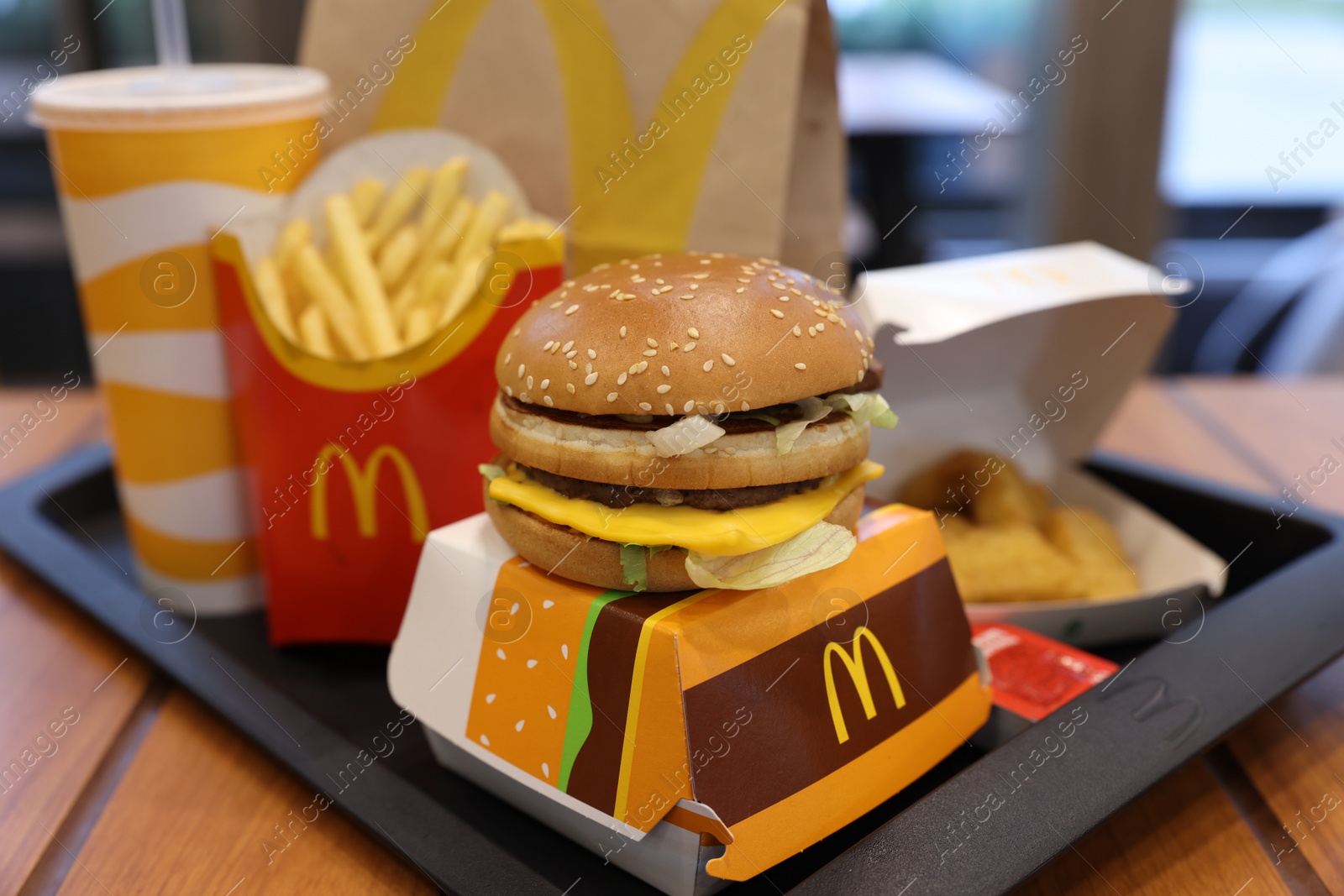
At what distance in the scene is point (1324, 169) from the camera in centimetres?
504

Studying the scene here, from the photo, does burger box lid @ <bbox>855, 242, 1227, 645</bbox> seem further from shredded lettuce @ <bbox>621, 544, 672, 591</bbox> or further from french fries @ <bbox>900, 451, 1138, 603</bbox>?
shredded lettuce @ <bbox>621, 544, 672, 591</bbox>

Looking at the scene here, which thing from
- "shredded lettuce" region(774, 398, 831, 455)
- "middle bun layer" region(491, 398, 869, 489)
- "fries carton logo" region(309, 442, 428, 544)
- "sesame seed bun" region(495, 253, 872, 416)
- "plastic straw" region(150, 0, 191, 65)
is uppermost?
"plastic straw" region(150, 0, 191, 65)

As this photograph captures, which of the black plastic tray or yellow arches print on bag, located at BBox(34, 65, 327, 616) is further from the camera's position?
yellow arches print on bag, located at BBox(34, 65, 327, 616)

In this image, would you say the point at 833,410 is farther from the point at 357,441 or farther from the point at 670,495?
the point at 357,441

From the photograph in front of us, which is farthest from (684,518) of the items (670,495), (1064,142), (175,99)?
(1064,142)

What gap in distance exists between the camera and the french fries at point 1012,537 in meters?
1.68

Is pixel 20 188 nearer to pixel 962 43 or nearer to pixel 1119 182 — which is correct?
pixel 962 43

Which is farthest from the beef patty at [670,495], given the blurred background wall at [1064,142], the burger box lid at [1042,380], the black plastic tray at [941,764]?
the blurred background wall at [1064,142]

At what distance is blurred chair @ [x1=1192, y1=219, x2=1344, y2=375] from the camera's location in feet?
13.1

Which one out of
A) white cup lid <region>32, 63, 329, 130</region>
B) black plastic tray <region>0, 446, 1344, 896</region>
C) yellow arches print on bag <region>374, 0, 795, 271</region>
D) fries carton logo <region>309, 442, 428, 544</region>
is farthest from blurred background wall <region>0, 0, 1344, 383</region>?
fries carton logo <region>309, 442, 428, 544</region>

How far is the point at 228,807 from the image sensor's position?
4.32ft

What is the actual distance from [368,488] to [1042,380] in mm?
1148

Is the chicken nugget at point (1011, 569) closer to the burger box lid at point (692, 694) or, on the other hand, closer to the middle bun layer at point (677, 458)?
the burger box lid at point (692, 694)

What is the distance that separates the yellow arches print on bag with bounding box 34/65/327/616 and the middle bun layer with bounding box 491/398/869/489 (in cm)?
76
